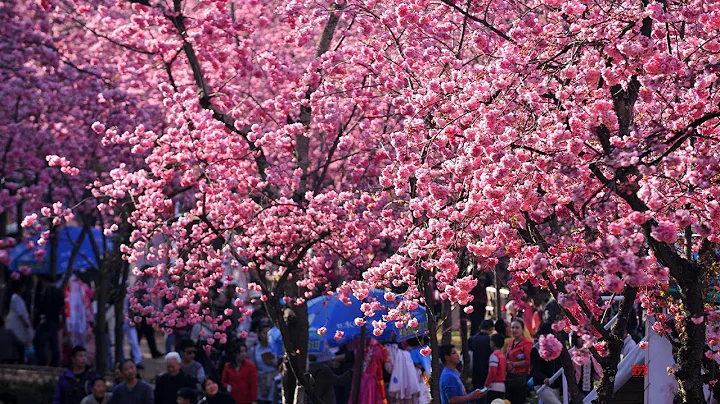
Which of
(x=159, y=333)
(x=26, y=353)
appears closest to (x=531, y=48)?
(x=26, y=353)

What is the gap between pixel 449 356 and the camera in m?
12.1

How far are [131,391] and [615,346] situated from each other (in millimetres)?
6724

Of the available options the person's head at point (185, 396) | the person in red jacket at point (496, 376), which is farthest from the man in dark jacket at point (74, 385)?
the person in red jacket at point (496, 376)

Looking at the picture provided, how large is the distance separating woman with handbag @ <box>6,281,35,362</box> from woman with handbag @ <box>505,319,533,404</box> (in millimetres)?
10367

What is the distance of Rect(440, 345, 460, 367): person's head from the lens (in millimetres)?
12109

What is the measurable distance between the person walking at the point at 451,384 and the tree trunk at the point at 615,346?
4303 millimetres

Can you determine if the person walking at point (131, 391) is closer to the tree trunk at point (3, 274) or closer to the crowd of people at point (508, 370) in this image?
the crowd of people at point (508, 370)

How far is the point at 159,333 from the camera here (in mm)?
27609

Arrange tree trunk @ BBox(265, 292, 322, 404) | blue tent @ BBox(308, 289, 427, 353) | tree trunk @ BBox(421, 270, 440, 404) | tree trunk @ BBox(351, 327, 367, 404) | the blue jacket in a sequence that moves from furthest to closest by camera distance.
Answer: the blue jacket < blue tent @ BBox(308, 289, 427, 353) < tree trunk @ BBox(351, 327, 367, 404) < tree trunk @ BBox(265, 292, 322, 404) < tree trunk @ BBox(421, 270, 440, 404)

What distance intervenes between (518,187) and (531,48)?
1100 millimetres

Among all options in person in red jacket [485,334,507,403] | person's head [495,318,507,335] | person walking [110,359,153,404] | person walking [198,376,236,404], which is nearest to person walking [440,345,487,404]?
person in red jacket [485,334,507,403]

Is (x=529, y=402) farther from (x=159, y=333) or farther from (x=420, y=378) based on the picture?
(x=159, y=333)

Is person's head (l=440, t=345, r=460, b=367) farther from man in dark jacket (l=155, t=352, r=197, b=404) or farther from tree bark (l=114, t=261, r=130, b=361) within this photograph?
tree bark (l=114, t=261, r=130, b=361)

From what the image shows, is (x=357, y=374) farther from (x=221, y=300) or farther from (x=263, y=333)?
(x=221, y=300)
